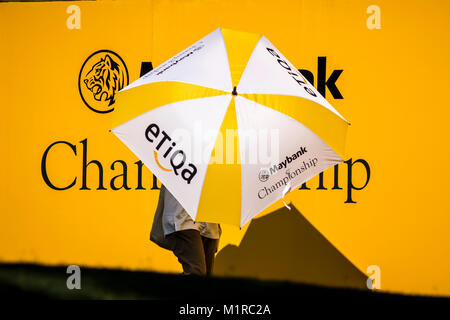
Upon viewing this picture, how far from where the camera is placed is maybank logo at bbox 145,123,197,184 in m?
3.22

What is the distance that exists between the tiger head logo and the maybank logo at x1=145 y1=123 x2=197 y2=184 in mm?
2603

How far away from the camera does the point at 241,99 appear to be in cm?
323

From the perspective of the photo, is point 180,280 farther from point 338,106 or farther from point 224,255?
point 338,106

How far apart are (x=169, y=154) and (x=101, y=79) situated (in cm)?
279

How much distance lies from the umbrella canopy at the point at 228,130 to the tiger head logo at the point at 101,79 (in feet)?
7.84

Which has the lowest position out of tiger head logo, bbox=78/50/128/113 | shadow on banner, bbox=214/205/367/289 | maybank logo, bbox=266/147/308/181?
shadow on banner, bbox=214/205/367/289

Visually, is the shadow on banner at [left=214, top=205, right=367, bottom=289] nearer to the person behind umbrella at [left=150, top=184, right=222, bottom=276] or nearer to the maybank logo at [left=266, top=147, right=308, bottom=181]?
the person behind umbrella at [left=150, top=184, right=222, bottom=276]

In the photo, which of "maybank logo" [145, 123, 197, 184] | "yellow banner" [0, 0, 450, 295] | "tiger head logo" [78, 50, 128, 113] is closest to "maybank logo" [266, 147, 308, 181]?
"maybank logo" [145, 123, 197, 184]

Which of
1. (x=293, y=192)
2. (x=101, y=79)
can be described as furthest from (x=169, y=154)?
(x=101, y=79)

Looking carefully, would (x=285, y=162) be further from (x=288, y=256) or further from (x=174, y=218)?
(x=288, y=256)

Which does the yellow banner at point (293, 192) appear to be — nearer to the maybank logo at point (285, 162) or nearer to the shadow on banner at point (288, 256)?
the shadow on banner at point (288, 256)
